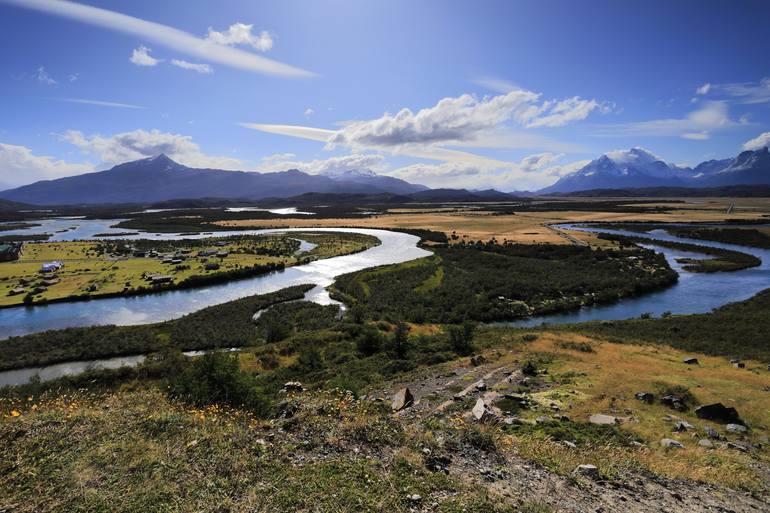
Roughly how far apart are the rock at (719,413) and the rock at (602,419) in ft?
15.3

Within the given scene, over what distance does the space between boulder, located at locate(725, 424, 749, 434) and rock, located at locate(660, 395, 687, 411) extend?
2.01 m

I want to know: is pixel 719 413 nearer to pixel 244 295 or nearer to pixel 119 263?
pixel 244 295

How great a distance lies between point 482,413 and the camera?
1658cm

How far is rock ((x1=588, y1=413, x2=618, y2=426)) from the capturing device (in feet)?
54.3

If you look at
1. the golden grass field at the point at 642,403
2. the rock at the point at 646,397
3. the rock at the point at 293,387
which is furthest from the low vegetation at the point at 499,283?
the rock at the point at 646,397

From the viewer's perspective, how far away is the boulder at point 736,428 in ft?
53.4

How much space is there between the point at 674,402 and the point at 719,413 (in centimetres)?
171

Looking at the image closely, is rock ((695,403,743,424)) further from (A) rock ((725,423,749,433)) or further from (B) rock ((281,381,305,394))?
(B) rock ((281,381,305,394))

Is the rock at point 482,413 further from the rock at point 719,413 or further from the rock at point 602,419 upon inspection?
the rock at point 719,413

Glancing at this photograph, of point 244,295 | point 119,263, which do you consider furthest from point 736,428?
point 119,263

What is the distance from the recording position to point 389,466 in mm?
11375

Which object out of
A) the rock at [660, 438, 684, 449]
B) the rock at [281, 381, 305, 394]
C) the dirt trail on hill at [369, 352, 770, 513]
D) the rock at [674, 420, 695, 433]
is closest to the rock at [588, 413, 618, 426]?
the rock at [660, 438, 684, 449]

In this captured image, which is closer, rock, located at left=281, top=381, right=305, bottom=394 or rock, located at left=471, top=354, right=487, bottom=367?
rock, located at left=281, top=381, right=305, bottom=394

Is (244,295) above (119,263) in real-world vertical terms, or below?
below
